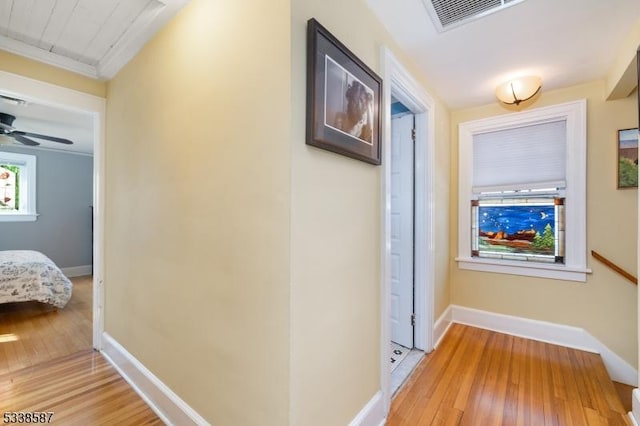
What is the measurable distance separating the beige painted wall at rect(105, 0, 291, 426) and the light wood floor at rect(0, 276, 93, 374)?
1021 millimetres

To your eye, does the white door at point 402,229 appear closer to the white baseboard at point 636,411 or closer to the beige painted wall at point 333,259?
the beige painted wall at point 333,259

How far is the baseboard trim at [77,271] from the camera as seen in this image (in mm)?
5113

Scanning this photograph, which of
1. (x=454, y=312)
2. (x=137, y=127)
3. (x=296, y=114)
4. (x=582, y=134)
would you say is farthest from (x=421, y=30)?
(x=454, y=312)

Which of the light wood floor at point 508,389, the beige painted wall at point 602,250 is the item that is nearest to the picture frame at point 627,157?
the beige painted wall at point 602,250

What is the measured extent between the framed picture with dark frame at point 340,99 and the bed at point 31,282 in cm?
412

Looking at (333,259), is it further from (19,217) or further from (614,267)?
(19,217)

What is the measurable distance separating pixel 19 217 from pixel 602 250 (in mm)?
7675

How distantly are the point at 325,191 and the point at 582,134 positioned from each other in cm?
259

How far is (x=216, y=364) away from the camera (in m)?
1.33

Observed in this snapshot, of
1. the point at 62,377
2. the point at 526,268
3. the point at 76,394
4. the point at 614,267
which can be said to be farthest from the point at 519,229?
the point at 62,377

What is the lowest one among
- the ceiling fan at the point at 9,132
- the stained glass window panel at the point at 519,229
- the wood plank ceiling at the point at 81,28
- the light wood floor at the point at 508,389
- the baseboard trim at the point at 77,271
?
the light wood floor at the point at 508,389

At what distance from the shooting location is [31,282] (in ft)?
10.8

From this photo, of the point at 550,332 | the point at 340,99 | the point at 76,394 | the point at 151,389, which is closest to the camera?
the point at 340,99

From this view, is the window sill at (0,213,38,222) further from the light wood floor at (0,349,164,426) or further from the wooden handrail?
the wooden handrail
